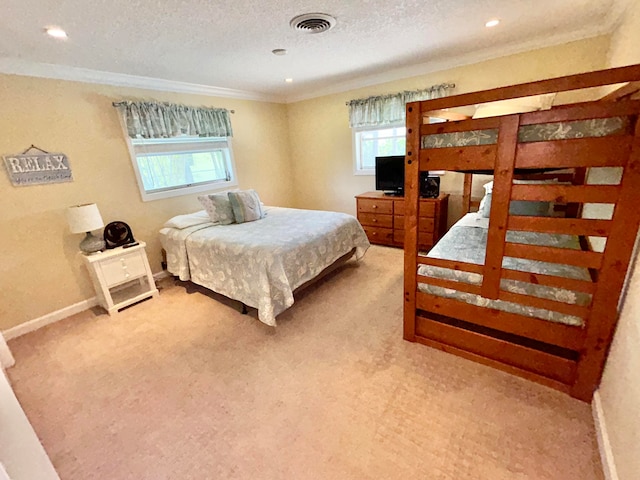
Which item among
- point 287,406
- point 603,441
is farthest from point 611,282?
point 287,406

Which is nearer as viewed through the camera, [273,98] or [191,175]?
[191,175]

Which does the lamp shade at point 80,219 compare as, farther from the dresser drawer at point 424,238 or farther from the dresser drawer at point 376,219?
the dresser drawer at point 424,238

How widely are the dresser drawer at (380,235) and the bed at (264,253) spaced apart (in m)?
0.78

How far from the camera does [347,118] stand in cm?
436

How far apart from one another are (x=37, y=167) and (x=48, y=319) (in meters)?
1.42

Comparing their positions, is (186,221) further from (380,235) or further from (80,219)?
(380,235)

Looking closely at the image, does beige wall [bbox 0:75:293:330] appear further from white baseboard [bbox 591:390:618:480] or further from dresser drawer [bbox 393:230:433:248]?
white baseboard [bbox 591:390:618:480]

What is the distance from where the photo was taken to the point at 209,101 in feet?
12.5

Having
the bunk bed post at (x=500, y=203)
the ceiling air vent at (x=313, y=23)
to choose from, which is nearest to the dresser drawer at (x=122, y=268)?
the ceiling air vent at (x=313, y=23)

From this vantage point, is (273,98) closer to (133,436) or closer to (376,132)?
(376,132)

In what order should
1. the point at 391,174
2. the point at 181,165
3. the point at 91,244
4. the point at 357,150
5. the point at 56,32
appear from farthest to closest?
the point at 357,150
the point at 391,174
the point at 181,165
the point at 91,244
the point at 56,32

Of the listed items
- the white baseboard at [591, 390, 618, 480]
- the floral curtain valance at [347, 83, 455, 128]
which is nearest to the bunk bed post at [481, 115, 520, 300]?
the white baseboard at [591, 390, 618, 480]

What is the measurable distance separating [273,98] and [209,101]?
119 cm

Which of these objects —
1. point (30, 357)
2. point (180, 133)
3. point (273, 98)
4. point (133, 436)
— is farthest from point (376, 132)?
point (30, 357)
